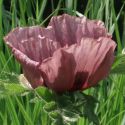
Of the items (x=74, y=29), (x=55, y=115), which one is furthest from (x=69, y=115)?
(x=74, y=29)

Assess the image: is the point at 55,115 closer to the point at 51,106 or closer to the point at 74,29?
the point at 51,106

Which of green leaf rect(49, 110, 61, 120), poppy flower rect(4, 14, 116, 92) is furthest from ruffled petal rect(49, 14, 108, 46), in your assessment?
green leaf rect(49, 110, 61, 120)

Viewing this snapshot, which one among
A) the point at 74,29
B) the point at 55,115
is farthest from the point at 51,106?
the point at 74,29

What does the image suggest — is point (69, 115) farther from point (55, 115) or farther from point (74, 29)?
point (74, 29)

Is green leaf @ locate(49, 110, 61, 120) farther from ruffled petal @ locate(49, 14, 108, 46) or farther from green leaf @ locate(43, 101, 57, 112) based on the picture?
ruffled petal @ locate(49, 14, 108, 46)

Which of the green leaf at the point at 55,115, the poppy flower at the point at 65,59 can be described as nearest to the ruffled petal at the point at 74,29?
the poppy flower at the point at 65,59
